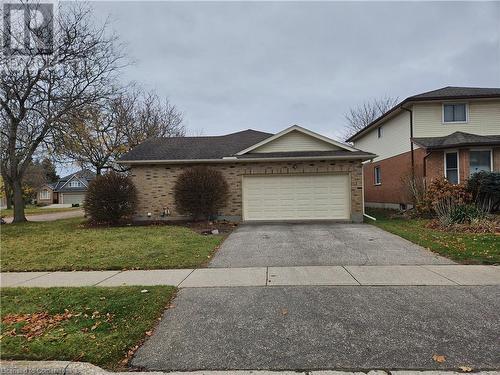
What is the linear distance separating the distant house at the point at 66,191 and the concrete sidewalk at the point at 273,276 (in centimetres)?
5613

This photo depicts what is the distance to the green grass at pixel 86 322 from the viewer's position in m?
3.38

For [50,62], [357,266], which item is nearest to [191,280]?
[357,266]

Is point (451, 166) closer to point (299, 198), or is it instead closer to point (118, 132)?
point (299, 198)

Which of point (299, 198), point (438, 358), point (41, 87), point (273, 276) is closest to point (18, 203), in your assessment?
point (41, 87)

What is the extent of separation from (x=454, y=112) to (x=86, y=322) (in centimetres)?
1876

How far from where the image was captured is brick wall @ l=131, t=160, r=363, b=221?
14016 mm

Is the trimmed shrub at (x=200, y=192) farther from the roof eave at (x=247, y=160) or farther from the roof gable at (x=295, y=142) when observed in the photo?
the roof gable at (x=295, y=142)

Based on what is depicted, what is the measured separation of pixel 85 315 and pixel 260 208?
34.1 ft

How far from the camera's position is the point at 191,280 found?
5.82 meters

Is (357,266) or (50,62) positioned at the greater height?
(50,62)

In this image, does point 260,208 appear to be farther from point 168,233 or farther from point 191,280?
point 191,280

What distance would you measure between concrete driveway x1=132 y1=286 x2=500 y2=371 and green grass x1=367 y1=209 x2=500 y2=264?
2.20m

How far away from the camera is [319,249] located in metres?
8.27

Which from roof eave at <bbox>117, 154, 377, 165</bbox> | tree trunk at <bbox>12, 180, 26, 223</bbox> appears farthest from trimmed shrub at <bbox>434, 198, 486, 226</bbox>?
tree trunk at <bbox>12, 180, 26, 223</bbox>
